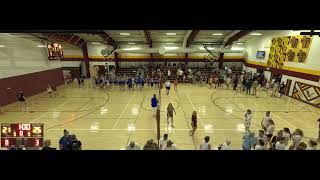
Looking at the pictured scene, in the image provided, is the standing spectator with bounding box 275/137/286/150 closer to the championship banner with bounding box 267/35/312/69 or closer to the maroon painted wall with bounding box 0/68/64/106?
the championship banner with bounding box 267/35/312/69

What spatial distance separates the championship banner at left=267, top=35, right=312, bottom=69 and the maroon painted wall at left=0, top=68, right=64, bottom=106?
25.5 m

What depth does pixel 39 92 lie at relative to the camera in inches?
960

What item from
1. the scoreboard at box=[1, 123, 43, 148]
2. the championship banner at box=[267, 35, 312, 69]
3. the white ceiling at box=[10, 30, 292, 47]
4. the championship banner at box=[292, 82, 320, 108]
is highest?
the white ceiling at box=[10, 30, 292, 47]

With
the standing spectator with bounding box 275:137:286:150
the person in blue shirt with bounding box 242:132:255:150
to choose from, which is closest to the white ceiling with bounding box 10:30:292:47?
the person in blue shirt with bounding box 242:132:255:150

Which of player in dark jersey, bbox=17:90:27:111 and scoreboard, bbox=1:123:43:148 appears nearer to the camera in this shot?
scoreboard, bbox=1:123:43:148

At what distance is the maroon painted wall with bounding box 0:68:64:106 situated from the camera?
62.0 feet

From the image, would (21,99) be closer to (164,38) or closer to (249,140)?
(249,140)

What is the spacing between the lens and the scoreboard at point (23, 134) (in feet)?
26.6

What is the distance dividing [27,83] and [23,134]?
1626 cm
